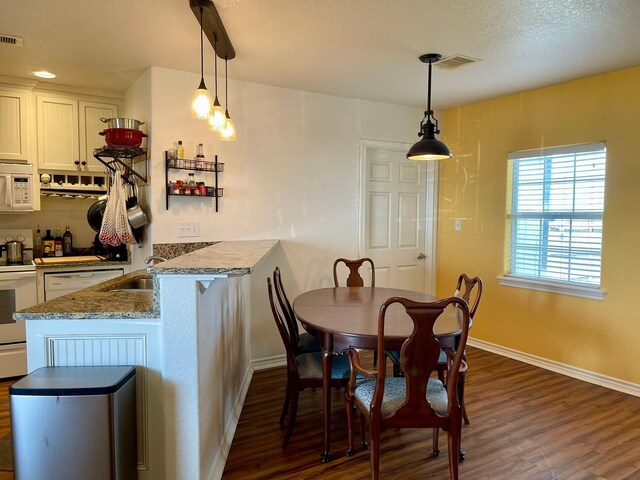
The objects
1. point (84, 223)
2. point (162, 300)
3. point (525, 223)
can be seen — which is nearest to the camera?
point (162, 300)

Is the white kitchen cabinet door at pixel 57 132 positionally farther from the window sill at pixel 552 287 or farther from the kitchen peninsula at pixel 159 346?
the window sill at pixel 552 287

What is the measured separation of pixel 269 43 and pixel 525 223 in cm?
273

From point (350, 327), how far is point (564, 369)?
7.91 feet

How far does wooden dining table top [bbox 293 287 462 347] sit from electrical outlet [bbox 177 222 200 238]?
3.57ft

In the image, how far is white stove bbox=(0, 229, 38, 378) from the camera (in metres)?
3.25

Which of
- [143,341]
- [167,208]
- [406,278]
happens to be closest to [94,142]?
[167,208]

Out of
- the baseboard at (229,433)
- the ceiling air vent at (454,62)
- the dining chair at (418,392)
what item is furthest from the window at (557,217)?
the baseboard at (229,433)

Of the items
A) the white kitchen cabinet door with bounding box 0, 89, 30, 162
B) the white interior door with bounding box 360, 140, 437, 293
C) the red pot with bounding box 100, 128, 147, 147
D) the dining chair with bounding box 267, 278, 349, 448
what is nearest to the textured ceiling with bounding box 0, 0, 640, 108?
the white kitchen cabinet door with bounding box 0, 89, 30, 162

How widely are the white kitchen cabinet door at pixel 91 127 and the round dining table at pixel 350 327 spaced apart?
249 centimetres

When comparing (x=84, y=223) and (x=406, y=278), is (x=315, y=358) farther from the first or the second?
(x=84, y=223)

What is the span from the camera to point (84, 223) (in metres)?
4.12

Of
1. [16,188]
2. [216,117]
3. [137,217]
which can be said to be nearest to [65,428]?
[216,117]

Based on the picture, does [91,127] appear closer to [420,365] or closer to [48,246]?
[48,246]

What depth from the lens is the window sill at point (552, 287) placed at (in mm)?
3266
